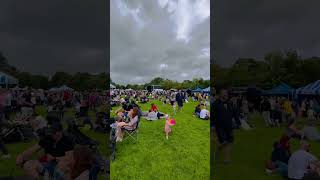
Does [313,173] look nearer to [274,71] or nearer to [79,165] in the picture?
[79,165]

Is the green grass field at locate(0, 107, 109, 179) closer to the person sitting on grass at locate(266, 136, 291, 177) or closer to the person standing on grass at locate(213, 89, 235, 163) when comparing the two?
the person standing on grass at locate(213, 89, 235, 163)

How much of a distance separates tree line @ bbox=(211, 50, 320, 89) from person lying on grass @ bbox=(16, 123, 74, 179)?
4982 centimetres

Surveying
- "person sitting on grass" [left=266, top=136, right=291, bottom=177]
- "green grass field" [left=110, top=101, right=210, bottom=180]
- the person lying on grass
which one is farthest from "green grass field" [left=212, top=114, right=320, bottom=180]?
the person lying on grass

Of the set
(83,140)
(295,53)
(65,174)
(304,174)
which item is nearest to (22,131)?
(83,140)

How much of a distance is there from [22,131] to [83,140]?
288cm

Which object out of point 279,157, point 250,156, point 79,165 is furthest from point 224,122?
point 79,165

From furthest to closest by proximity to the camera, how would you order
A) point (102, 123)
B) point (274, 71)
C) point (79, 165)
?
point (274, 71) → point (102, 123) → point (79, 165)

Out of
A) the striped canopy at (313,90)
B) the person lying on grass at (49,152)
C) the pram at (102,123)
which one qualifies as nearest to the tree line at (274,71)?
the striped canopy at (313,90)

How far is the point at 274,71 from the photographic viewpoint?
68875mm

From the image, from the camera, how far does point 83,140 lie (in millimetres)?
8906

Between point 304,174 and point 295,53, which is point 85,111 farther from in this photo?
point 295,53

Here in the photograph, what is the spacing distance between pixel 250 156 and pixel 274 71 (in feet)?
Answer: 204

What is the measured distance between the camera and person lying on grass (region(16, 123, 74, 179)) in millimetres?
5699

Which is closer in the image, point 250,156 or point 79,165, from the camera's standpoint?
point 79,165
